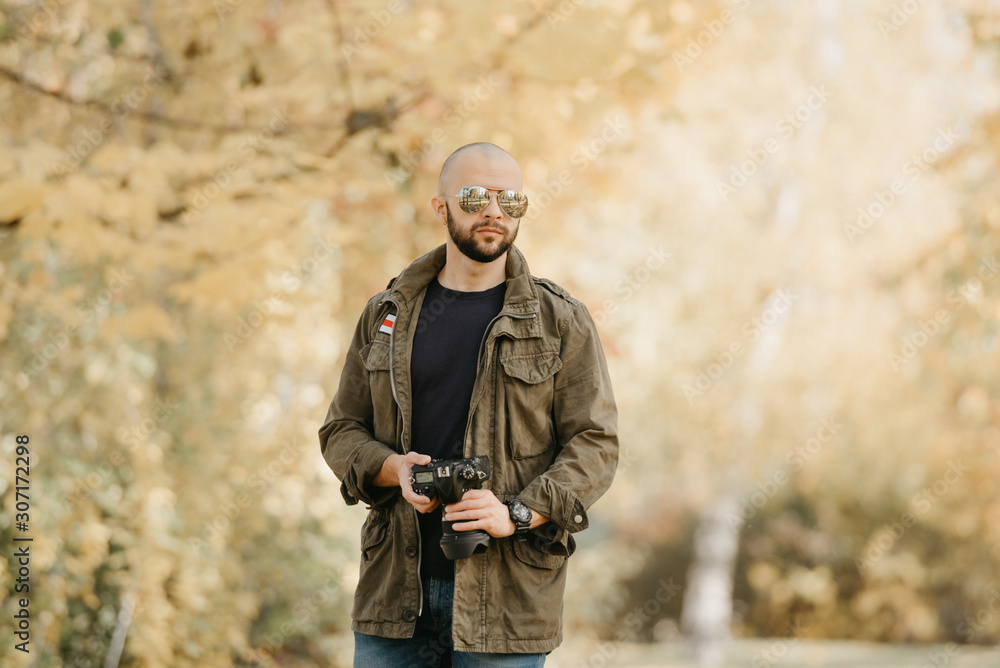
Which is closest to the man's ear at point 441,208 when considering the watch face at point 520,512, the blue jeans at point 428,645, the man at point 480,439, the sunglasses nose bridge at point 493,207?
the man at point 480,439

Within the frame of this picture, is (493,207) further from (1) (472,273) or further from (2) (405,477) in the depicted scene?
(2) (405,477)

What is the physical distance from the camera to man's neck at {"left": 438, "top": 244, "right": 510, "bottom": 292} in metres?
1.94

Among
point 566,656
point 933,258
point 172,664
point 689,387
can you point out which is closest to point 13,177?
point 172,664

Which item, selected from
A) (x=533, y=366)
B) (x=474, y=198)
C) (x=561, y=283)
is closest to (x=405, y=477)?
(x=533, y=366)

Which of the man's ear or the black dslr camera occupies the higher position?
the man's ear

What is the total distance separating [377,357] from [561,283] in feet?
11.8

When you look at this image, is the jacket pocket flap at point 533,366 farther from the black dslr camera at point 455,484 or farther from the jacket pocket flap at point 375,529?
the jacket pocket flap at point 375,529

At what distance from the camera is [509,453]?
1.85 metres

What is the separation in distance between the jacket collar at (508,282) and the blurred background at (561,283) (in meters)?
1.43

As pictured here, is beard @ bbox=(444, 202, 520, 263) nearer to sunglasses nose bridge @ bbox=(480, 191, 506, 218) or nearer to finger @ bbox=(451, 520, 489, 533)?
sunglasses nose bridge @ bbox=(480, 191, 506, 218)

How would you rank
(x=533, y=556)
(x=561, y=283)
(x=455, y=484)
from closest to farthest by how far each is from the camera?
(x=455, y=484) < (x=533, y=556) < (x=561, y=283)

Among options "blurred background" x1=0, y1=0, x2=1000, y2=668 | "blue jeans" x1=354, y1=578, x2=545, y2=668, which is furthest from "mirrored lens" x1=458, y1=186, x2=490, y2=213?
"blurred background" x1=0, y1=0, x2=1000, y2=668

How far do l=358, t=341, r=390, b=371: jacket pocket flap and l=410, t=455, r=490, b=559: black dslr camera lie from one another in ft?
0.97

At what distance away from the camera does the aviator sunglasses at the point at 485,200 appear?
5.94 feet
